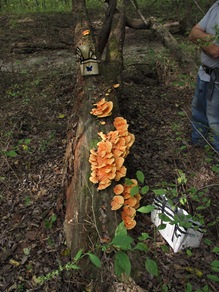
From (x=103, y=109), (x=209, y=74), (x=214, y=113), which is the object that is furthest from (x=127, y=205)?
(x=209, y=74)

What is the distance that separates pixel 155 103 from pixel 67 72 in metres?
2.64

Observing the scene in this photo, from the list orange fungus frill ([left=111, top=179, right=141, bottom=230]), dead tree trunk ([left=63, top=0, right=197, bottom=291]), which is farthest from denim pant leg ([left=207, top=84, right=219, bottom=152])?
orange fungus frill ([left=111, top=179, right=141, bottom=230])

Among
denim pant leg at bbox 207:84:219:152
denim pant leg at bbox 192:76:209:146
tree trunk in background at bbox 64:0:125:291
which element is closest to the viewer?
tree trunk in background at bbox 64:0:125:291

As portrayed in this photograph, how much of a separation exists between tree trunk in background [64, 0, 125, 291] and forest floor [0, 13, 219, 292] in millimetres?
226

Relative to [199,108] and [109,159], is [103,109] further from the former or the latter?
[199,108]

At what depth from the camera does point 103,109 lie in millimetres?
3281

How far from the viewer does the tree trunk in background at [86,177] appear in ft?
8.55

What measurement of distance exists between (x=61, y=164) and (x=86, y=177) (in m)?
1.23

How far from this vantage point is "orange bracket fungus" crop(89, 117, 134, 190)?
8.93ft

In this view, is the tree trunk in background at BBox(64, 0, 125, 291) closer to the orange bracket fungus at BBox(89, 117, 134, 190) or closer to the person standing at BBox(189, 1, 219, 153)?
the orange bracket fungus at BBox(89, 117, 134, 190)

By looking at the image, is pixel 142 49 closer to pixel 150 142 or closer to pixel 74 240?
pixel 150 142

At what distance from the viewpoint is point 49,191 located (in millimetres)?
3590

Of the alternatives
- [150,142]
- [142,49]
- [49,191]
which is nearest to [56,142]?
[49,191]

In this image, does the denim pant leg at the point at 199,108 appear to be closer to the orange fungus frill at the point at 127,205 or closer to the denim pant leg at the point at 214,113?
the denim pant leg at the point at 214,113
